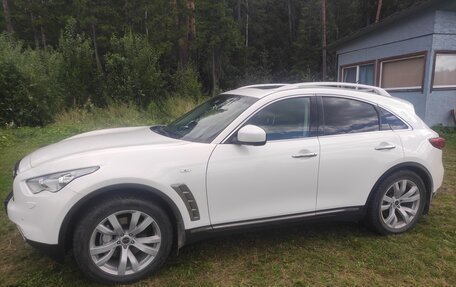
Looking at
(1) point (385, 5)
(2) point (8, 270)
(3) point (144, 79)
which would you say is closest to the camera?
(2) point (8, 270)

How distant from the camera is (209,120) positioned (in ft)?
12.6

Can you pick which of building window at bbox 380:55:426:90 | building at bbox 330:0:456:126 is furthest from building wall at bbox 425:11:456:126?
building window at bbox 380:55:426:90

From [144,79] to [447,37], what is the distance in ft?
40.0

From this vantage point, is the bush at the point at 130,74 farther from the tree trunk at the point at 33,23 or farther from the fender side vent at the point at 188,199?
the tree trunk at the point at 33,23

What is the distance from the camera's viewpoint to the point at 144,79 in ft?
56.9

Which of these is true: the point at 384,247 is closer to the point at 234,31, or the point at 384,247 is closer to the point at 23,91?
the point at 23,91

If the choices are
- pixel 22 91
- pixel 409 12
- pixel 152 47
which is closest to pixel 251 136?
pixel 409 12

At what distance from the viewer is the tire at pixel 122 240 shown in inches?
118

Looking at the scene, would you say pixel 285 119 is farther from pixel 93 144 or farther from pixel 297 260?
pixel 93 144

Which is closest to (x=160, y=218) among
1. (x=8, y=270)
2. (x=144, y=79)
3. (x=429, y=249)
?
(x=8, y=270)

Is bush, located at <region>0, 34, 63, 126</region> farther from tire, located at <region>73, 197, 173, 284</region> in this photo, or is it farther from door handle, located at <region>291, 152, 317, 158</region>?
door handle, located at <region>291, 152, 317, 158</region>

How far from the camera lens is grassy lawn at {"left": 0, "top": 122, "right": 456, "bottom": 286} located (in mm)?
3219

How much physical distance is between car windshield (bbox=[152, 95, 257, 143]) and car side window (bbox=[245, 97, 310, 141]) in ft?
0.61

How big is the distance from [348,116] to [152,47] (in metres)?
21.1
